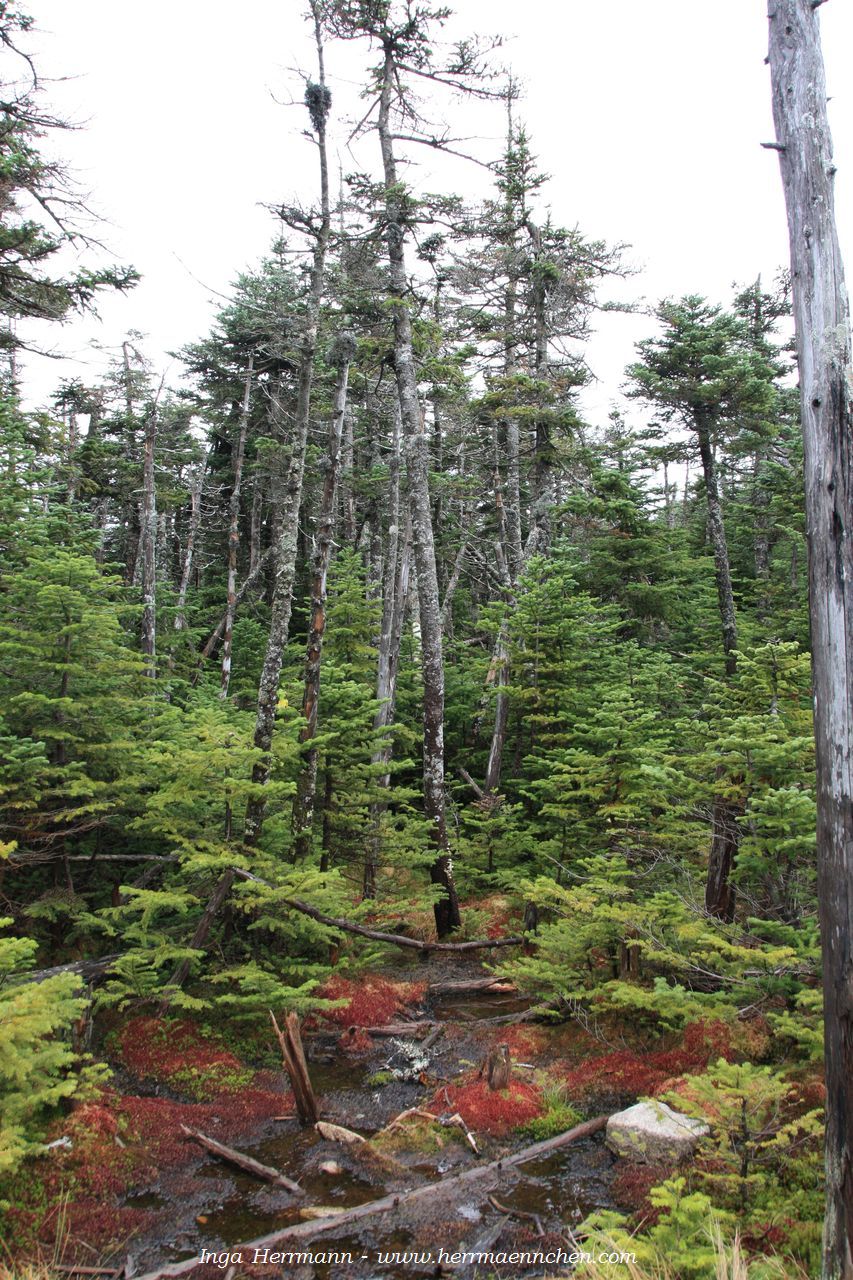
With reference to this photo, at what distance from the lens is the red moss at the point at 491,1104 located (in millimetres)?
7223

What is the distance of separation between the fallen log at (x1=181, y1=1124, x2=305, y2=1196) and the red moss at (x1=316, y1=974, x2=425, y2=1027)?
112 inches

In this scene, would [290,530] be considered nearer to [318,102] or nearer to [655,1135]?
[318,102]

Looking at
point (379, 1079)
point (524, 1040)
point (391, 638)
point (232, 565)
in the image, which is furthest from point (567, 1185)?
point (232, 565)

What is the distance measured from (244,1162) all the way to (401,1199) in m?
1.56

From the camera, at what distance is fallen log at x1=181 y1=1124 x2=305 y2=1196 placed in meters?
6.16

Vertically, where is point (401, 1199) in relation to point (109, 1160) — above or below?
below

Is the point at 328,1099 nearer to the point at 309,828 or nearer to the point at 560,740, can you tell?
the point at 309,828

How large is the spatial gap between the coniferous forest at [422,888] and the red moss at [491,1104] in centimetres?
5

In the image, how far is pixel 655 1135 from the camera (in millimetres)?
6266

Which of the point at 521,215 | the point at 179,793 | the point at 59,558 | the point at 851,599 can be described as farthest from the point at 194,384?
the point at 851,599

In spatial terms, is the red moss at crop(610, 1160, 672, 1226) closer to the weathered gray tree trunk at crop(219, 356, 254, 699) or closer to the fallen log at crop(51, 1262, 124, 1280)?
the fallen log at crop(51, 1262, 124, 1280)

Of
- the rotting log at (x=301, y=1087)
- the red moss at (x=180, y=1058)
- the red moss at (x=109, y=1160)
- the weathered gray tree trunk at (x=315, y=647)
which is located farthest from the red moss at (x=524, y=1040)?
the weathered gray tree trunk at (x=315, y=647)

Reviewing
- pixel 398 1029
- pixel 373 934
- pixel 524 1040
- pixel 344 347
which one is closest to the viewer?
pixel 524 1040

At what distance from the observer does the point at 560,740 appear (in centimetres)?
1510
